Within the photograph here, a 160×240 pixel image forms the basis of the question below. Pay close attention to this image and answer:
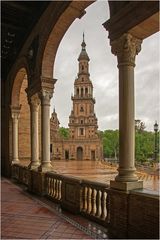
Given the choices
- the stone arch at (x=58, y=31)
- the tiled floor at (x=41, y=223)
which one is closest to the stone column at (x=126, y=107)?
the tiled floor at (x=41, y=223)

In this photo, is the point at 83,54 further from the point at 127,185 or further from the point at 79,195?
the point at 127,185

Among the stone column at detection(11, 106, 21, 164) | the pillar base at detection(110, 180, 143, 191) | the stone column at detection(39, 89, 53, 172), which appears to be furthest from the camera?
the stone column at detection(11, 106, 21, 164)

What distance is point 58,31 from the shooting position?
8.77 m

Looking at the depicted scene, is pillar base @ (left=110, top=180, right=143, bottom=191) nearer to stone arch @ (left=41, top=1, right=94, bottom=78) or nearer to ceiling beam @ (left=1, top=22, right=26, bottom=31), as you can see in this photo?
stone arch @ (left=41, top=1, right=94, bottom=78)

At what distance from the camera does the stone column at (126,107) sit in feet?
16.9

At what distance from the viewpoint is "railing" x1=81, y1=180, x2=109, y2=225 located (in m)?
5.84

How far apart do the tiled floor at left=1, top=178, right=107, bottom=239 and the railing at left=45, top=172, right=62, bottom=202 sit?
425mm

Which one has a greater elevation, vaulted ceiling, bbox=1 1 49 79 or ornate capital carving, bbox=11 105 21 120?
vaulted ceiling, bbox=1 1 49 79

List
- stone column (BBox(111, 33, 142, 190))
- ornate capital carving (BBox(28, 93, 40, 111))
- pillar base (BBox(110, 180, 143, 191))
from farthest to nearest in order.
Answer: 1. ornate capital carving (BBox(28, 93, 40, 111))
2. stone column (BBox(111, 33, 142, 190))
3. pillar base (BBox(110, 180, 143, 191))

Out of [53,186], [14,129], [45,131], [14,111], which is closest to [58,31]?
[45,131]

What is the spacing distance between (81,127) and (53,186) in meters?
48.5

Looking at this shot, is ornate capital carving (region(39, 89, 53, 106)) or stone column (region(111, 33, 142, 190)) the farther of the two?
ornate capital carving (region(39, 89, 53, 106))

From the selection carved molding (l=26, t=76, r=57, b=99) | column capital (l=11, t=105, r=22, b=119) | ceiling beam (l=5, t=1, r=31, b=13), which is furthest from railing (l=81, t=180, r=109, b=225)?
column capital (l=11, t=105, r=22, b=119)

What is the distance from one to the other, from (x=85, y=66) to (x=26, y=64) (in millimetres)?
46816
